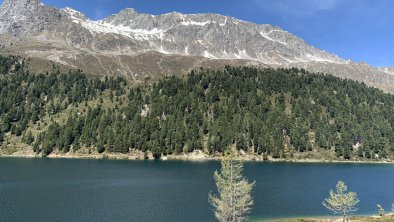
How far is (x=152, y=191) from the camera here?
11969 cm

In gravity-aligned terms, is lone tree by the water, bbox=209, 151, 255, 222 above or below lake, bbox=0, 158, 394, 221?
above

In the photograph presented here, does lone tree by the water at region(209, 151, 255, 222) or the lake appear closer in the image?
lone tree by the water at region(209, 151, 255, 222)

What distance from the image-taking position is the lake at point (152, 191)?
295ft

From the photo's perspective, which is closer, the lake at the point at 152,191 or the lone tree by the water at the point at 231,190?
the lone tree by the water at the point at 231,190

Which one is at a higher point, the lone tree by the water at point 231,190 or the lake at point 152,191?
the lone tree by the water at point 231,190

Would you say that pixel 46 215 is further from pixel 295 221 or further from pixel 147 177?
pixel 147 177

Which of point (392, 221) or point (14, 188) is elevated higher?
point (392, 221)

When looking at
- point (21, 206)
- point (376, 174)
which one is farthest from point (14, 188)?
point (376, 174)

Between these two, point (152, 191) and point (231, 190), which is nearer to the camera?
point (231, 190)

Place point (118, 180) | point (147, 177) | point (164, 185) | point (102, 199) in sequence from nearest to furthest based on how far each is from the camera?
→ point (102, 199) → point (164, 185) → point (118, 180) → point (147, 177)

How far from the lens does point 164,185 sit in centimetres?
13125

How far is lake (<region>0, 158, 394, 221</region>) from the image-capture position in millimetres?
89812

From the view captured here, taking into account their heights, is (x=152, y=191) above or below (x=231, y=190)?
below

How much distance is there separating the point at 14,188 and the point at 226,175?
8705 centimetres
